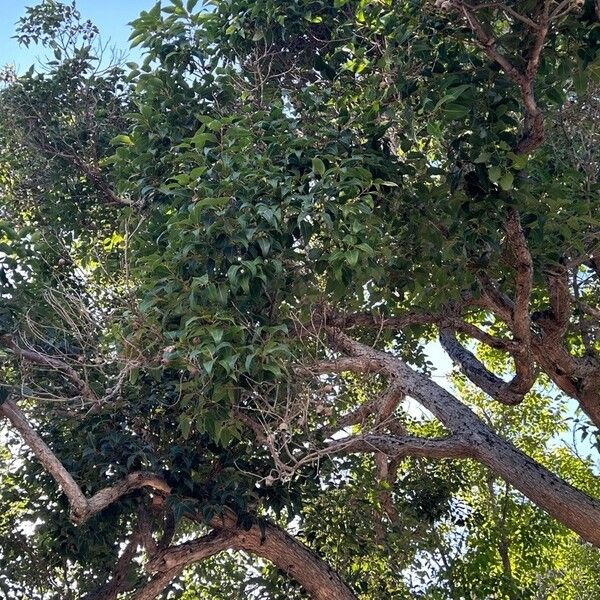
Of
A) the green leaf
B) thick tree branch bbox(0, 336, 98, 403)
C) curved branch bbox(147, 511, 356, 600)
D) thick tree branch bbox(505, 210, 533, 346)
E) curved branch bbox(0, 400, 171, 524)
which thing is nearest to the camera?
the green leaf

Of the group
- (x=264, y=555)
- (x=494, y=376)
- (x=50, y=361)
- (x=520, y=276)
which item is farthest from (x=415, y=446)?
(x=50, y=361)

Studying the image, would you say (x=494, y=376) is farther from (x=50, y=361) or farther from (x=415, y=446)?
(x=50, y=361)

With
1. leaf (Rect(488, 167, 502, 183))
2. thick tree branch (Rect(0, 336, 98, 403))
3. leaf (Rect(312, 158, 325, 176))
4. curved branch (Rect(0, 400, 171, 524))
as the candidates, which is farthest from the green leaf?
curved branch (Rect(0, 400, 171, 524))

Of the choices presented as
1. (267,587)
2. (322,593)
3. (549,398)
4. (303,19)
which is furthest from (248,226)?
(549,398)

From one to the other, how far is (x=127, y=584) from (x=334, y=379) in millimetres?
2473

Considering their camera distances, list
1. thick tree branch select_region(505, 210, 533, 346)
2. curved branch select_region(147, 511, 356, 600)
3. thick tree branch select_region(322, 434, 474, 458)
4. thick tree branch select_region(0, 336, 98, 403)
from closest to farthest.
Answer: thick tree branch select_region(505, 210, 533, 346)
thick tree branch select_region(0, 336, 98, 403)
thick tree branch select_region(322, 434, 474, 458)
curved branch select_region(147, 511, 356, 600)

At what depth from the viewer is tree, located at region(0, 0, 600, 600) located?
3822 mm

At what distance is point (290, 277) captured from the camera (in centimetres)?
A: 405

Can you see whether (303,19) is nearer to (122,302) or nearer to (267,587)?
(122,302)

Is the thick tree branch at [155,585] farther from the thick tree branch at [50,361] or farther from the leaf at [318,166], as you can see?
the leaf at [318,166]

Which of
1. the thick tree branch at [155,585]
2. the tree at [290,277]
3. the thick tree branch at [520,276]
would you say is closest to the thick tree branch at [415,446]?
the tree at [290,277]

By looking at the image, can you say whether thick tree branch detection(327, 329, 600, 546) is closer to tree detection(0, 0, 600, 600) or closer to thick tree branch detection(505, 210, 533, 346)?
tree detection(0, 0, 600, 600)

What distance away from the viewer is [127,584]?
5.93 metres

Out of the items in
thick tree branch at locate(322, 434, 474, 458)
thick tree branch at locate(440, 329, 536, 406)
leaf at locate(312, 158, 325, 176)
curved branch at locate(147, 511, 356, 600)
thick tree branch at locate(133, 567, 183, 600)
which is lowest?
thick tree branch at locate(133, 567, 183, 600)
